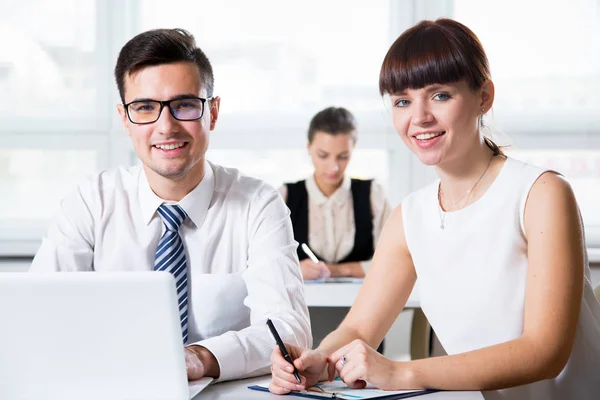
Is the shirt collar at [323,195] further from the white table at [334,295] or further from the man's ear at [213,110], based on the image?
the man's ear at [213,110]

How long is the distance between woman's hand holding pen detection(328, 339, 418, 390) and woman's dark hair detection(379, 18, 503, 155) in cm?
57

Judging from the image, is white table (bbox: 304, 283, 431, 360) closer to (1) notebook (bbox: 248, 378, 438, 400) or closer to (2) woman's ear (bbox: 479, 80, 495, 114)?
(2) woman's ear (bbox: 479, 80, 495, 114)

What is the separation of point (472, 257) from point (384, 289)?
0.23m

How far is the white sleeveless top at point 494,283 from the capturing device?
5.45 feet

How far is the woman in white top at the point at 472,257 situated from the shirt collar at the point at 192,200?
19.3 inches

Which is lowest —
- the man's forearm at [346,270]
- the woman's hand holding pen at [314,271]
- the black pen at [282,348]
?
the man's forearm at [346,270]

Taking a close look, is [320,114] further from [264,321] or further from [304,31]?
[264,321]

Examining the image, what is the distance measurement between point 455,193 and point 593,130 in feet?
11.1

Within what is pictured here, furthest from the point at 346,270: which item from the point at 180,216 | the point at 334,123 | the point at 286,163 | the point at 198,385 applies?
the point at 198,385

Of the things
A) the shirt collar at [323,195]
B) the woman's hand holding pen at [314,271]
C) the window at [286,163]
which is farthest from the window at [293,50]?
the woman's hand holding pen at [314,271]

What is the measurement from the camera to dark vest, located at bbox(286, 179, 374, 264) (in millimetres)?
4234

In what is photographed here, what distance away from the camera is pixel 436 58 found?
5.47ft

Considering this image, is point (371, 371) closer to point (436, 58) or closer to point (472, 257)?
point (472, 257)

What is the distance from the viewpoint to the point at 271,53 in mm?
4984
